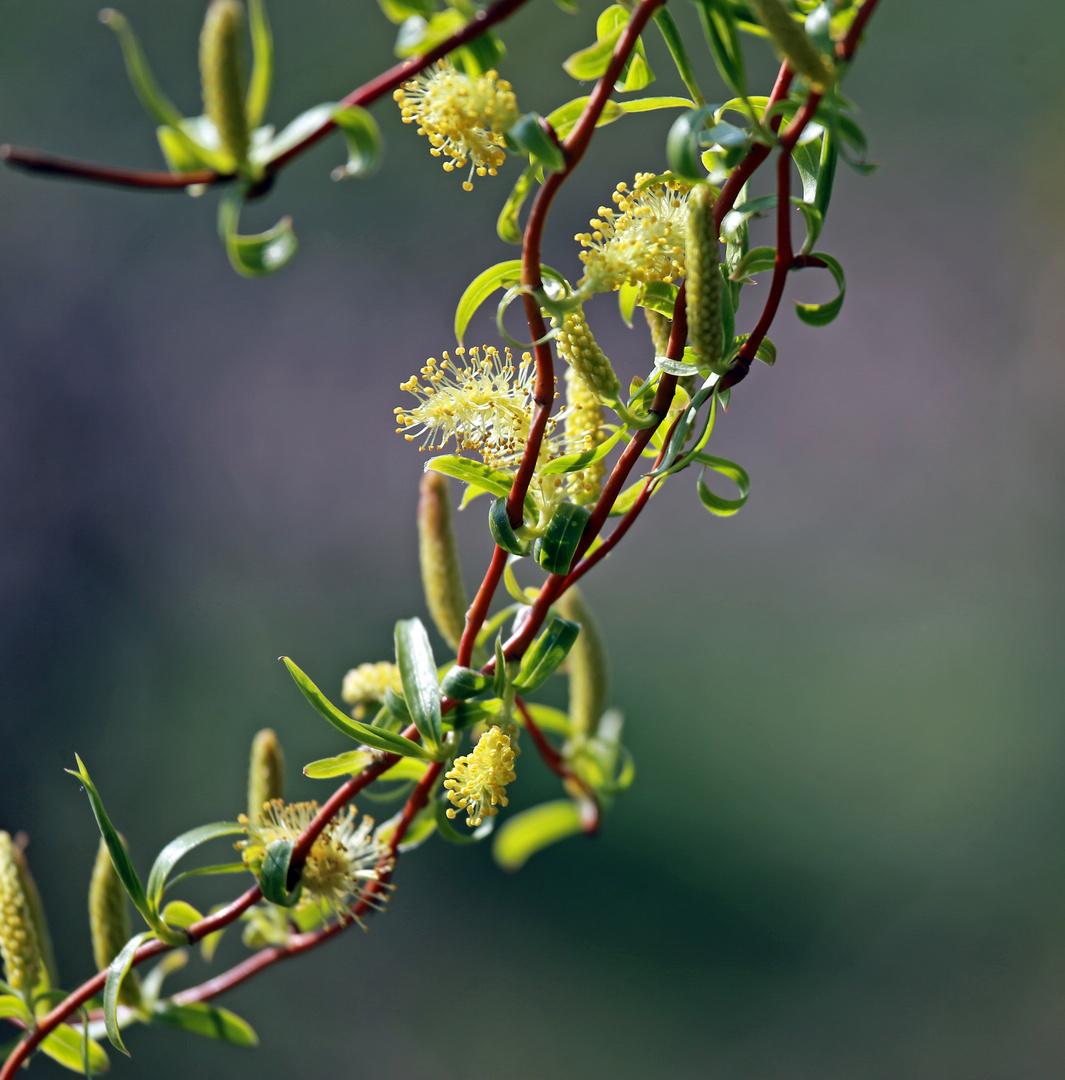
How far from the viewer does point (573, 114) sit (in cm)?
25

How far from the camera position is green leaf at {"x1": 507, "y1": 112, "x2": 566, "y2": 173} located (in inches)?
8.0

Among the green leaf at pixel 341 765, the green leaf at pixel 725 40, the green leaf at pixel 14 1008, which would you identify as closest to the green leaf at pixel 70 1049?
the green leaf at pixel 14 1008

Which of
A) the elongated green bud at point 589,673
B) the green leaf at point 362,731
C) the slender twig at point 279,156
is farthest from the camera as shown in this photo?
the elongated green bud at point 589,673

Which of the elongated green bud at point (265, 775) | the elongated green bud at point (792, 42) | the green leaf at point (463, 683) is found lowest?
the elongated green bud at point (265, 775)

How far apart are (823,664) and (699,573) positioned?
24 cm

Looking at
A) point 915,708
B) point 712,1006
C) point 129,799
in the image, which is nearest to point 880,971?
point 712,1006

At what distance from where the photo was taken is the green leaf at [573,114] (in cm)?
24

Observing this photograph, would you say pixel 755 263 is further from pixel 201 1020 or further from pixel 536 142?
pixel 201 1020

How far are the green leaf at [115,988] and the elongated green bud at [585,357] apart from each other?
0.20 meters

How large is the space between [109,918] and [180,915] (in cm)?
3

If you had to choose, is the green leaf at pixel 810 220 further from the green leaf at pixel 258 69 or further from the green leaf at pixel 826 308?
the green leaf at pixel 258 69

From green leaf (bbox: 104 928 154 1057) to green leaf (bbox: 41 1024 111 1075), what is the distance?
59 mm

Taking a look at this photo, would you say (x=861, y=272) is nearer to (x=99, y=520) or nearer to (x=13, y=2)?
(x=99, y=520)

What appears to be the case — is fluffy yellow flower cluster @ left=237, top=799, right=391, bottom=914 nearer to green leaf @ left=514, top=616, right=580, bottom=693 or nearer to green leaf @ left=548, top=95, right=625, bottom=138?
green leaf @ left=514, top=616, right=580, bottom=693
